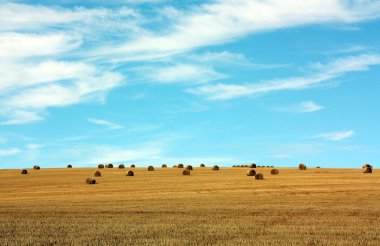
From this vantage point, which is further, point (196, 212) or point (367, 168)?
point (367, 168)

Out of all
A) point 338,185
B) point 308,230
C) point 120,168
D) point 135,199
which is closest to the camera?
point 308,230

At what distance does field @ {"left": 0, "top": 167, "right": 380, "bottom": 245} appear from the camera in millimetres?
19109

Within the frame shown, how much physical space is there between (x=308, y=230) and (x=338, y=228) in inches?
55.2

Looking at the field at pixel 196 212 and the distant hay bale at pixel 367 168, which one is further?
the distant hay bale at pixel 367 168

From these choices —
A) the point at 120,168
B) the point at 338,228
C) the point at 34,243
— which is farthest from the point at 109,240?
the point at 120,168

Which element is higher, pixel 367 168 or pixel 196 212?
pixel 367 168

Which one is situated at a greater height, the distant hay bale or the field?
the distant hay bale

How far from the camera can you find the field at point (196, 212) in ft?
62.7

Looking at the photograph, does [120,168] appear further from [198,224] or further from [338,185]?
[198,224]

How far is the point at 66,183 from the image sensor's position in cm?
5084

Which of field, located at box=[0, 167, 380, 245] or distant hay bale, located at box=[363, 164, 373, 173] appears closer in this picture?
field, located at box=[0, 167, 380, 245]

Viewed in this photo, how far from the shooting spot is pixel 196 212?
27203 mm

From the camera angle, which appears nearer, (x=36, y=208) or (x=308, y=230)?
(x=308, y=230)

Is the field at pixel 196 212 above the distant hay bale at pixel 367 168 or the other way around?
the other way around
